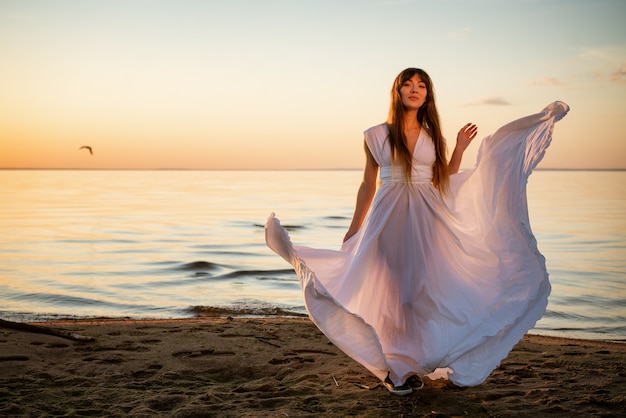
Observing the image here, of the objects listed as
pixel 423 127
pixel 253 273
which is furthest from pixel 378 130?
pixel 253 273

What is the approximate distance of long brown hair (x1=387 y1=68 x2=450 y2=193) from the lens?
495cm

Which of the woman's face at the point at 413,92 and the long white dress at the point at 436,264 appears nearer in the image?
the long white dress at the point at 436,264

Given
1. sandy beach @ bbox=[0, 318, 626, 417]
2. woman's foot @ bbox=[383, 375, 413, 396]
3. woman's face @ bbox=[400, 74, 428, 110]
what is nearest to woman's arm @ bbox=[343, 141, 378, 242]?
woman's face @ bbox=[400, 74, 428, 110]

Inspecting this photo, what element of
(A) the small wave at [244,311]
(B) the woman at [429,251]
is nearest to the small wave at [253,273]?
(A) the small wave at [244,311]

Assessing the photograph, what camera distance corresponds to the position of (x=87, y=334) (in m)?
6.78

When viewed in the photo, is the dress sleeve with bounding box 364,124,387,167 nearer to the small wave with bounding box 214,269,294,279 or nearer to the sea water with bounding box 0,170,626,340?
the sea water with bounding box 0,170,626,340

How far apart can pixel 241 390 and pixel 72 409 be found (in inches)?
47.7

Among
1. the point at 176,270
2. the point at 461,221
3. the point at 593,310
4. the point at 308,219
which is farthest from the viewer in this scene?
the point at 308,219

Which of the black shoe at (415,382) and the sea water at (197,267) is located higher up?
the black shoe at (415,382)

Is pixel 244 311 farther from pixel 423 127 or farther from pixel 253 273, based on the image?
pixel 423 127

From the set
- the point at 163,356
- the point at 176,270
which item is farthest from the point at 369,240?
the point at 176,270

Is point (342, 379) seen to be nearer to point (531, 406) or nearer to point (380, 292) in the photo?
point (380, 292)

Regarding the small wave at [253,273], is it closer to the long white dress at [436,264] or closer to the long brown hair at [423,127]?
the long white dress at [436,264]

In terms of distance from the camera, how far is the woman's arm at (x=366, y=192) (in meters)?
5.12
